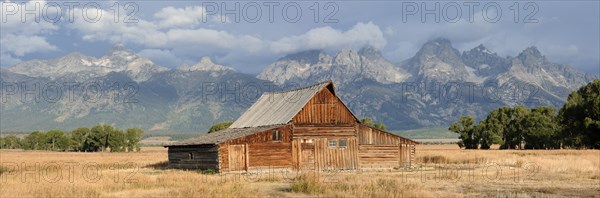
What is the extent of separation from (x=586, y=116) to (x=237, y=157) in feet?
145

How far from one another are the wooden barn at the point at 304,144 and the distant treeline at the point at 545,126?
98.4ft

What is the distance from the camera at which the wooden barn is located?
43781 mm

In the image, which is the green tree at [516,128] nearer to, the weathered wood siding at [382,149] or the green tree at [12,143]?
the weathered wood siding at [382,149]

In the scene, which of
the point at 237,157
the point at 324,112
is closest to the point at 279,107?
the point at 324,112

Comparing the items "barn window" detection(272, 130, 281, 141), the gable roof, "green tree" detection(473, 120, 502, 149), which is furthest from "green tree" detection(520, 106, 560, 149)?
"barn window" detection(272, 130, 281, 141)

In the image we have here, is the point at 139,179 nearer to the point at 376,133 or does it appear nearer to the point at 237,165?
the point at 237,165

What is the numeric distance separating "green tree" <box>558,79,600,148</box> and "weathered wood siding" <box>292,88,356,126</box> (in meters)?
33.4

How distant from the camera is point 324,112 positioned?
47.2 metres

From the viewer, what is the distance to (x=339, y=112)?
4772 cm

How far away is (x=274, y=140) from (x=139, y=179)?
1591 cm

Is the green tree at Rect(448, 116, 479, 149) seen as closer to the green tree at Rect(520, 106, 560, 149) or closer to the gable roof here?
the green tree at Rect(520, 106, 560, 149)

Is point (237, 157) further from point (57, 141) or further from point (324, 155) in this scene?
point (57, 141)

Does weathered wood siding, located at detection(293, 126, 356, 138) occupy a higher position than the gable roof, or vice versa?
the gable roof

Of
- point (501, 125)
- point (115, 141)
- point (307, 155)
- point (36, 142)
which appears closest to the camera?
point (307, 155)
